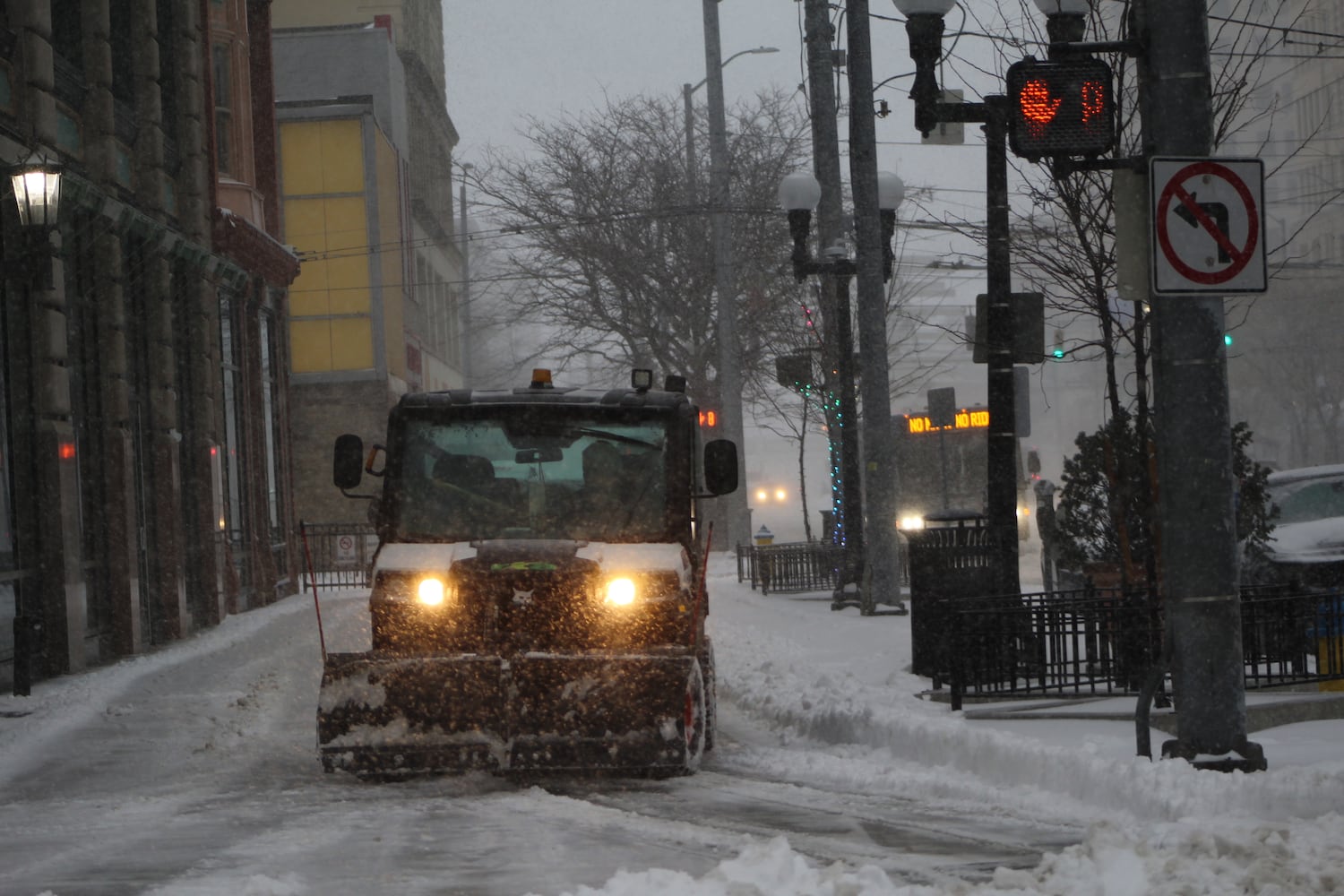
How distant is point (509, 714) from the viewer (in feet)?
30.4

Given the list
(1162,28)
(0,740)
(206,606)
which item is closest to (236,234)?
(206,606)

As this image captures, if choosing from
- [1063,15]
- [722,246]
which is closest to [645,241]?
[722,246]

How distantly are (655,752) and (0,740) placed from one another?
616 cm

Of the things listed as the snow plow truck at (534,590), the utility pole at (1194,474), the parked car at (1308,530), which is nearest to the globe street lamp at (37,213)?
the snow plow truck at (534,590)

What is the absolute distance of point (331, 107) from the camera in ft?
142

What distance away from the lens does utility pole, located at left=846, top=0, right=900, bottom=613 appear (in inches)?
816

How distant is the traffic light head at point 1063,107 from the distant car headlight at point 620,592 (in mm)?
3242

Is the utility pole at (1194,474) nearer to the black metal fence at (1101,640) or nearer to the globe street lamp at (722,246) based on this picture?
the black metal fence at (1101,640)

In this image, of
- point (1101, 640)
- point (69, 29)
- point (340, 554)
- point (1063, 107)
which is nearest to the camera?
point (1063, 107)

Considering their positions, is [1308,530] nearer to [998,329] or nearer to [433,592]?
[998,329]

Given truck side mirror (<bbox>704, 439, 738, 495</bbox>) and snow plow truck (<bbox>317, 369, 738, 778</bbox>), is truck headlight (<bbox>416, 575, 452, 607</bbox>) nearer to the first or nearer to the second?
snow plow truck (<bbox>317, 369, 738, 778</bbox>)

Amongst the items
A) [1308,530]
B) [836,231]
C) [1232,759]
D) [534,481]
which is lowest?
[1232,759]

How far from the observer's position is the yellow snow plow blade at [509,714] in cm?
922

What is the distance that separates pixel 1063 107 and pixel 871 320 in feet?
39.2
